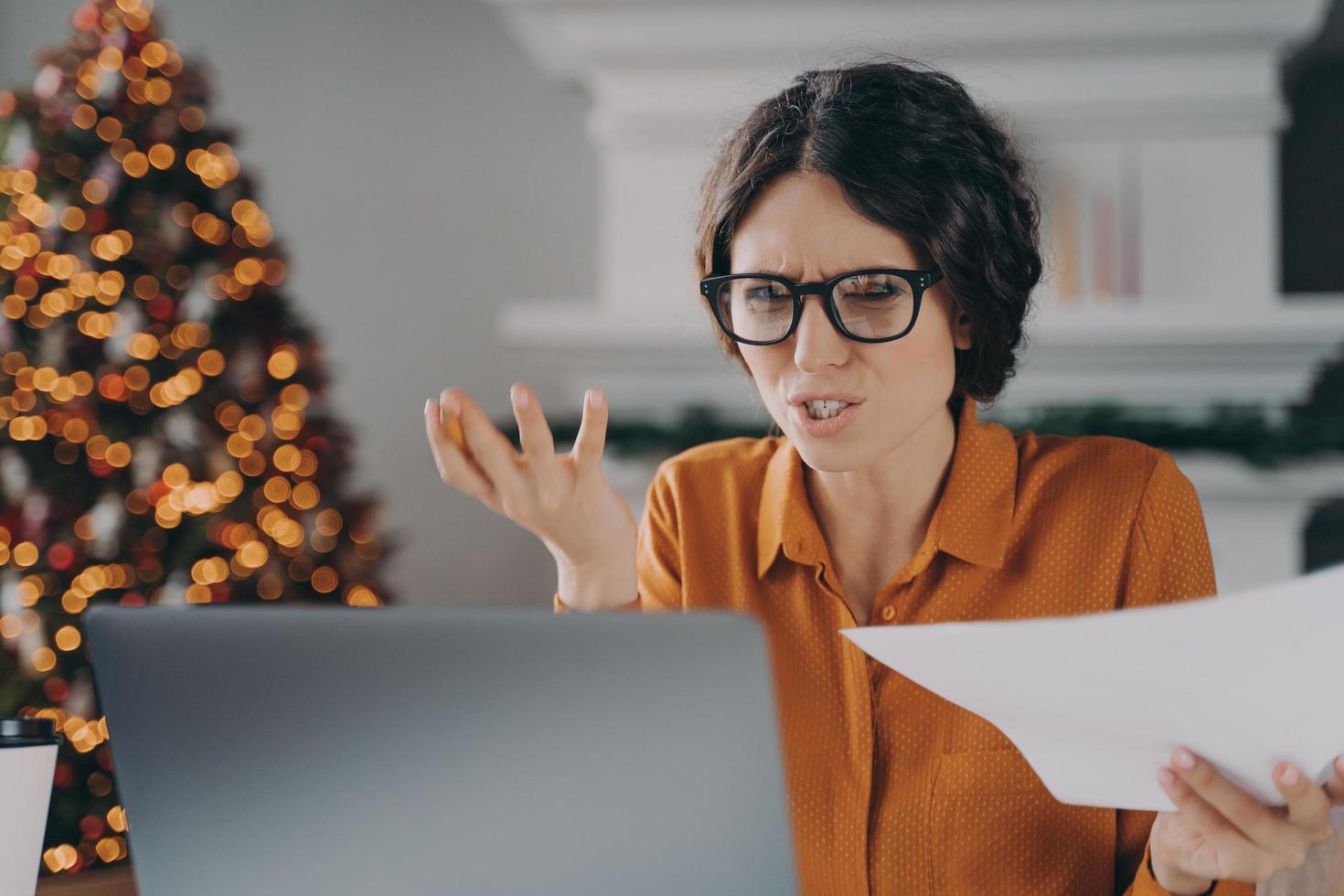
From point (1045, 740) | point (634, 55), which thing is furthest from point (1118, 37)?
point (1045, 740)

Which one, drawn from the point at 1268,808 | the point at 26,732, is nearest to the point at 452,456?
the point at 26,732

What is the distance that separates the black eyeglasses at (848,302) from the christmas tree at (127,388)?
174cm

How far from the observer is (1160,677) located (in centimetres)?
55

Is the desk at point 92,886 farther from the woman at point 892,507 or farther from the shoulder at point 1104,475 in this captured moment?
the shoulder at point 1104,475

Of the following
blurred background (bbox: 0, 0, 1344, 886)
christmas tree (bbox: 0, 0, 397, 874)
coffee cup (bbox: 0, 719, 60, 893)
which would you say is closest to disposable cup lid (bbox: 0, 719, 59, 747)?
coffee cup (bbox: 0, 719, 60, 893)

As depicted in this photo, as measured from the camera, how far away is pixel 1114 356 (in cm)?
283

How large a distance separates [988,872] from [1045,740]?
0.38 meters

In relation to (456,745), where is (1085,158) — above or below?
above

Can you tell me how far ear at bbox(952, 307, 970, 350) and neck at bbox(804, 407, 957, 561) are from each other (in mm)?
75

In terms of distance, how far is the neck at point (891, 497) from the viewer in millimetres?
1117

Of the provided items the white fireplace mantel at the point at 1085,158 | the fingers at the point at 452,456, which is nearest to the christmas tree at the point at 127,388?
the white fireplace mantel at the point at 1085,158

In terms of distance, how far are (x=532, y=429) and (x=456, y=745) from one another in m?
0.28

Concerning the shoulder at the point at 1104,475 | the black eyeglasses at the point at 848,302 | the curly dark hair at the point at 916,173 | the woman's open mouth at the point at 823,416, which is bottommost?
the shoulder at the point at 1104,475

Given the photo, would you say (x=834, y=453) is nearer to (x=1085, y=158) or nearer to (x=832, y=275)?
(x=832, y=275)
